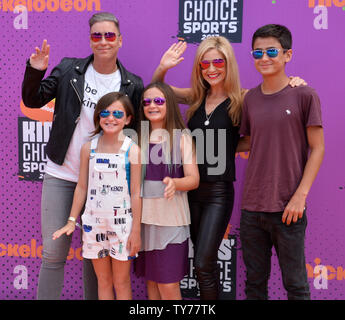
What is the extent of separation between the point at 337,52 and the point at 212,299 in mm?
1979

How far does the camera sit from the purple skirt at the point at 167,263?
227cm

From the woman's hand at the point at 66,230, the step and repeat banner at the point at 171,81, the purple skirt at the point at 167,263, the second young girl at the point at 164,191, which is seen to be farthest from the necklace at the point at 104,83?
the purple skirt at the point at 167,263

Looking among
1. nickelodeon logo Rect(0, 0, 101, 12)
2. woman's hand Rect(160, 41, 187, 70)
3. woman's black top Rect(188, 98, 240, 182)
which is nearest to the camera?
woman's black top Rect(188, 98, 240, 182)

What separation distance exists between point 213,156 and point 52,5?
1754 mm

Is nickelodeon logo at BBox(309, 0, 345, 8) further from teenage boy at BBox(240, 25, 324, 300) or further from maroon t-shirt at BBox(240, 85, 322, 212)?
maroon t-shirt at BBox(240, 85, 322, 212)

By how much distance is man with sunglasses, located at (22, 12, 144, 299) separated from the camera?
2.42 meters

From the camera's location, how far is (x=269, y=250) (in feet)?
7.55

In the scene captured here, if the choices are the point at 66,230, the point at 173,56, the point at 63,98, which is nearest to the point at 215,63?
the point at 173,56

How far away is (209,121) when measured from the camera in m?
2.41

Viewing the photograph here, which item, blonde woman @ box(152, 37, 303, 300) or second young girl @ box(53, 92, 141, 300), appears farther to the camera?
blonde woman @ box(152, 37, 303, 300)

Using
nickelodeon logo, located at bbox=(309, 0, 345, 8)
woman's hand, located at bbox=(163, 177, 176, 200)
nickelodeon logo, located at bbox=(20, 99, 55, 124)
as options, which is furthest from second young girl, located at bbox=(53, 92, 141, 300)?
nickelodeon logo, located at bbox=(309, 0, 345, 8)

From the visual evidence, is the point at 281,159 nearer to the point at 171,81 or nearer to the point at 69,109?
the point at 171,81

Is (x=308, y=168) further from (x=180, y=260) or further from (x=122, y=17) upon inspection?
(x=122, y=17)

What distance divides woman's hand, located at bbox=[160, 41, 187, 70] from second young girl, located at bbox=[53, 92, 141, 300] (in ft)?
1.44
